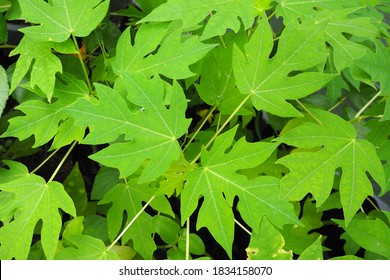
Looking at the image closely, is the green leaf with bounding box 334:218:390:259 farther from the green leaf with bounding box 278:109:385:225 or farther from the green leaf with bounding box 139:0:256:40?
the green leaf with bounding box 139:0:256:40

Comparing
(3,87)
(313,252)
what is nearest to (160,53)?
(3,87)

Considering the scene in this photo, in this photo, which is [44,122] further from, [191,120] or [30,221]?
[191,120]

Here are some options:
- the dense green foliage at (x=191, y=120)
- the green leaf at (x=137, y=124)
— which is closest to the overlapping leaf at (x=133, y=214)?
the dense green foliage at (x=191, y=120)

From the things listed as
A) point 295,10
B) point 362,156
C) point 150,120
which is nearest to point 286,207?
point 362,156

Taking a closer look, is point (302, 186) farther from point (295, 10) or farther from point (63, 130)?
point (63, 130)

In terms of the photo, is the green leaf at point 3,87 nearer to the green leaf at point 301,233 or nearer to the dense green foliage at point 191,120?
the dense green foliage at point 191,120

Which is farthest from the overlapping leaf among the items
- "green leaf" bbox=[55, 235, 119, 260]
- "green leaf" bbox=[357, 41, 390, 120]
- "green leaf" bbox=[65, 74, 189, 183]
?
"green leaf" bbox=[357, 41, 390, 120]
